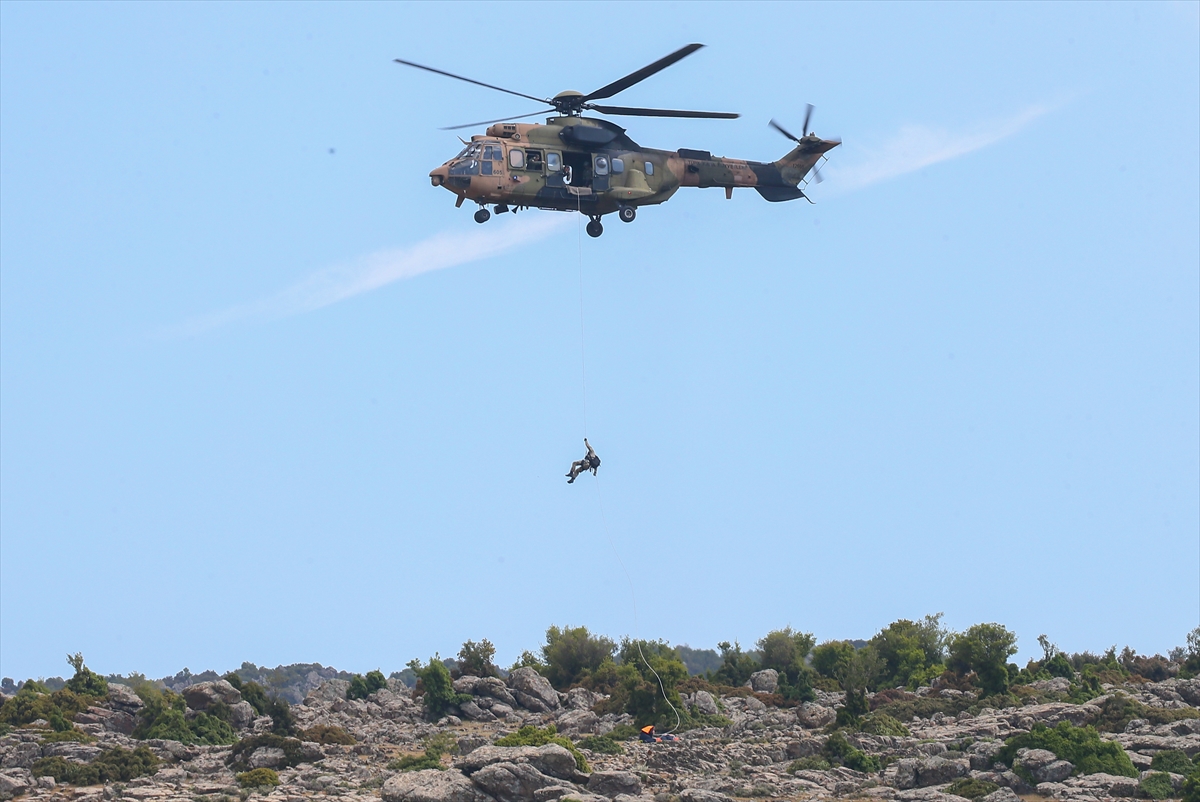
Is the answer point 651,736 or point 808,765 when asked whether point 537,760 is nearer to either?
point 808,765

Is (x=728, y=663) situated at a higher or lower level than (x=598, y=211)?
lower

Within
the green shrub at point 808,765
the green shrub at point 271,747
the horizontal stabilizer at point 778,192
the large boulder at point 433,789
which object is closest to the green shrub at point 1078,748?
the green shrub at point 808,765

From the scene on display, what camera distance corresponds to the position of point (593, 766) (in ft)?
145

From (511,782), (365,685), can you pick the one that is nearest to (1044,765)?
(511,782)

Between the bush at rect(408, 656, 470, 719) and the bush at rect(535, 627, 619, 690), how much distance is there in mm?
10139

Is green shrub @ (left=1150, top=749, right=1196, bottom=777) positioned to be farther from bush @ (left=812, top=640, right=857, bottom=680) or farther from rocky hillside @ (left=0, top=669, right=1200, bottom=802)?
bush @ (left=812, top=640, right=857, bottom=680)

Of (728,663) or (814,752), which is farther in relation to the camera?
(728,663)

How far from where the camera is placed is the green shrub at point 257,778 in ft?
140

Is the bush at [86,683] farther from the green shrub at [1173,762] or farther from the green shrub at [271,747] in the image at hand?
the green shrub at [1173,762]

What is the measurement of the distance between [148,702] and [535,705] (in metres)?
16.4

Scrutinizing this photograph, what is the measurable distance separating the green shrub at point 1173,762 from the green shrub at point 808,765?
970 cm

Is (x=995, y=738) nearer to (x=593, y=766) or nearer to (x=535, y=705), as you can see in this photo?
(x=593, y=766)

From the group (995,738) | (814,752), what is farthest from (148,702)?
(995,738)

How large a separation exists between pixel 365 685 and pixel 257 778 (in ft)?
86.0
